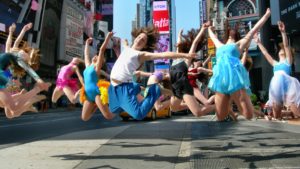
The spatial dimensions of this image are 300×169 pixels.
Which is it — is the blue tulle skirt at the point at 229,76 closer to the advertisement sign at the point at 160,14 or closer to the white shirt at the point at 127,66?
the white shirt at the point at 127,66

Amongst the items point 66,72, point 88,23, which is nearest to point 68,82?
point 66,72

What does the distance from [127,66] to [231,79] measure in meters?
1.96

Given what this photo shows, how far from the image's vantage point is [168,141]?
1193 cm

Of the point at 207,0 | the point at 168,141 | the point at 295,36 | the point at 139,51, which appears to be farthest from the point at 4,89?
the point at 207,0

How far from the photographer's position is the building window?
174 feet

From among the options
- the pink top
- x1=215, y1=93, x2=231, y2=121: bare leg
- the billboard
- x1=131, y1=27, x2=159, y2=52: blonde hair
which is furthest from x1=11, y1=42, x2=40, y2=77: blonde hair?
the billboard

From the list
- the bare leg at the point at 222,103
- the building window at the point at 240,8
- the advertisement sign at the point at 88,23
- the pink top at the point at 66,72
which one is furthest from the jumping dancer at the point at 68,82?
the advertisement sign at the point at 88,23

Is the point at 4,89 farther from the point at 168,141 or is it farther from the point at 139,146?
the point at 168,141

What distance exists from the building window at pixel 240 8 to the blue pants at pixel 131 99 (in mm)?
47403

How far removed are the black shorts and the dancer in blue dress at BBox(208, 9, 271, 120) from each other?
935 mm

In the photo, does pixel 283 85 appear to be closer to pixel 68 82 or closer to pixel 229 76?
pixel 229 76

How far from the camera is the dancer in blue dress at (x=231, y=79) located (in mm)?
7617

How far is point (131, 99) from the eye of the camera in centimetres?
776

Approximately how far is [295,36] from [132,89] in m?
30.4
